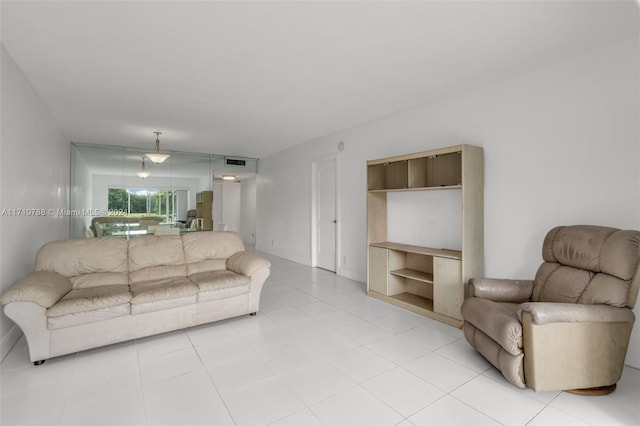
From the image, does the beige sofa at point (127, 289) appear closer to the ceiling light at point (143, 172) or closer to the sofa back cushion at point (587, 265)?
the sofa back cushion at point (587, 265)

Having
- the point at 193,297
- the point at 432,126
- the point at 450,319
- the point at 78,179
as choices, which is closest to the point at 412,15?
the point at 432,126

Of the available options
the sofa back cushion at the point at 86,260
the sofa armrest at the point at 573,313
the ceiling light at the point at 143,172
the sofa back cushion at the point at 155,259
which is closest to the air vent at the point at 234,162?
the ceiling light at the point at 143,172

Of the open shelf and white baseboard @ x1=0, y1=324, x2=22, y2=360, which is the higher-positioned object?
the open shelf

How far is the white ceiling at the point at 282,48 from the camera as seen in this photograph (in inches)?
83.4

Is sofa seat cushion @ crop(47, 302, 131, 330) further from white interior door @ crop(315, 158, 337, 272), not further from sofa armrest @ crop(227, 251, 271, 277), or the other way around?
white interior door @ crop(315, 158, 337, 272)

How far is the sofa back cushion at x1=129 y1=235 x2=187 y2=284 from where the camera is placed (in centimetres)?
342

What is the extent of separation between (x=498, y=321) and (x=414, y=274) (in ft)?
5.59

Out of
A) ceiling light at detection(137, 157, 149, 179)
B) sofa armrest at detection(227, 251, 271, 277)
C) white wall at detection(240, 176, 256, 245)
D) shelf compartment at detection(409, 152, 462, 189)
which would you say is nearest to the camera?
sofa armrest at detection(227, 251, 271, 277)

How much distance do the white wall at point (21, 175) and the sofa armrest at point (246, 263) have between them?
205 centimetres

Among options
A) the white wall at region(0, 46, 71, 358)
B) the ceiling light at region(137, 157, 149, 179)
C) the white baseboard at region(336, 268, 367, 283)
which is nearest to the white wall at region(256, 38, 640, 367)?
the white baseboard at region(336, 268, 367, 283)

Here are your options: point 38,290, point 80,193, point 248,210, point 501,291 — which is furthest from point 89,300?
point 248,210

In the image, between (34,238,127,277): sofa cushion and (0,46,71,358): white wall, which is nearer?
(0,46,71,358): white wall

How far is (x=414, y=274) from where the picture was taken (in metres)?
3.87

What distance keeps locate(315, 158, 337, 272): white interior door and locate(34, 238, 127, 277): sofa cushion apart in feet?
11.3
